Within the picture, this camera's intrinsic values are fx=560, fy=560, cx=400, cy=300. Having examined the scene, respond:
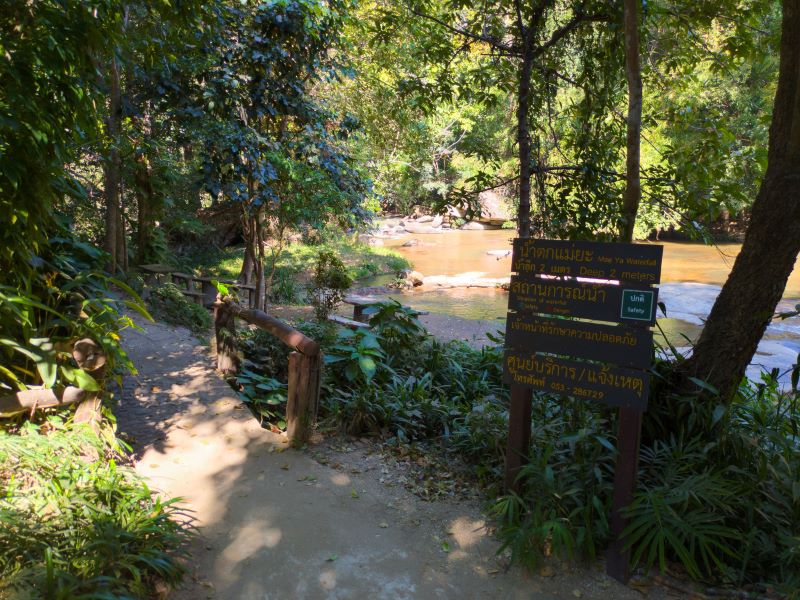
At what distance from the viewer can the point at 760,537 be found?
300 centimetres

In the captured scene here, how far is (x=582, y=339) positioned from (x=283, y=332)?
247cm

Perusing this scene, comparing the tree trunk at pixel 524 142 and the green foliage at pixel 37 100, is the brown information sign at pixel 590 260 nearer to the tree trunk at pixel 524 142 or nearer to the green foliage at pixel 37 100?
the tree trunk at pixel 524 142

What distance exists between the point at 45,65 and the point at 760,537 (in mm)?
4452

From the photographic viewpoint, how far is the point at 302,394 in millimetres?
4293

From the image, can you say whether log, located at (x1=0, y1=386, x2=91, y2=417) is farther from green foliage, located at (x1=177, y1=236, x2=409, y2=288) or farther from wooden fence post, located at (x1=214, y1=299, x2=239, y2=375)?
green foliage, located at (x1=177, y1=236, x2=409, y2=288)

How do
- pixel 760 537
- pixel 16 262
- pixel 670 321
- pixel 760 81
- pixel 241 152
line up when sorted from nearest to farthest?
pixel 760 537, pixel 16 262, pixel 241 152, pixel 670 321, pixel 760 81

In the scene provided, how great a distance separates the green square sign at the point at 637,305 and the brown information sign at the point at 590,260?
2.6 inches

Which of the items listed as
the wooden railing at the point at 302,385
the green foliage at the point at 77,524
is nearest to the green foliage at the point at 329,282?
the wooden railing at the point at 302,385

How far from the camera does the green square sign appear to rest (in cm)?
288

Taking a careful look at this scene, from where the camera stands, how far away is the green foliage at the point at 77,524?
7.48ft

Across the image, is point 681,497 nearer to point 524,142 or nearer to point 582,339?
point 582,339

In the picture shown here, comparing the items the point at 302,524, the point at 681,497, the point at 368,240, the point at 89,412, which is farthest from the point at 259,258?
the point at 368,240

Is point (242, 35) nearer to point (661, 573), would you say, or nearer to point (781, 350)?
point (661, 573)

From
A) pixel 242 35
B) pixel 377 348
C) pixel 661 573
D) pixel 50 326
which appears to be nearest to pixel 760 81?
pixel 242 35
